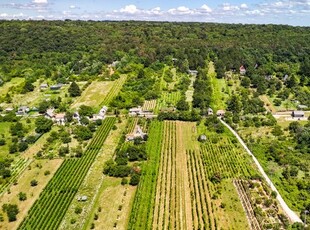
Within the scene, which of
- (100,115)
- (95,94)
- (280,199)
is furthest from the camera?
(95,94)

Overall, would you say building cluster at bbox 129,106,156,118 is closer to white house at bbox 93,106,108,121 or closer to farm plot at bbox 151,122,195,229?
white house at bbox 93,106,108,121

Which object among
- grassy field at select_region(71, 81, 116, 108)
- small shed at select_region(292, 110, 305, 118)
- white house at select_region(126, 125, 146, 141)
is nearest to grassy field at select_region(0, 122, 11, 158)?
grassy field at select_region(71, 81, 116, 108)

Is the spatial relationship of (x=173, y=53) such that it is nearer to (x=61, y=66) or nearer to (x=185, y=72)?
(x=185, y=72)

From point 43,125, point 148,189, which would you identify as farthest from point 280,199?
point 43,125

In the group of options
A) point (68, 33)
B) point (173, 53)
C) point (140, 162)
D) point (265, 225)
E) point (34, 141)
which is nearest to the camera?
point (265, 225)

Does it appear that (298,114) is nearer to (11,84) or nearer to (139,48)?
(139,48)

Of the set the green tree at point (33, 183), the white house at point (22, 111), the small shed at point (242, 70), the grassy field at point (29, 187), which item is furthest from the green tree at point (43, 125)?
the small shed at point (242, 70)

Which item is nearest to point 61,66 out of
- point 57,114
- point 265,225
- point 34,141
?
point 57,114
